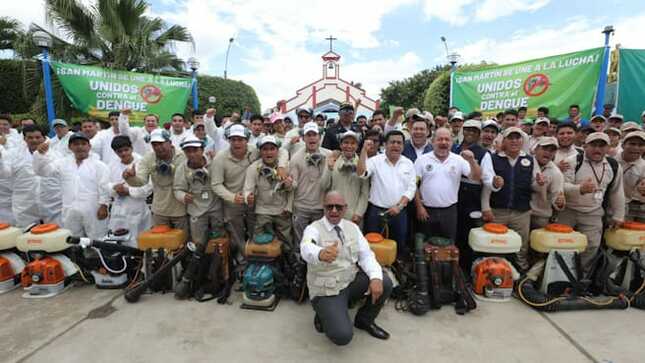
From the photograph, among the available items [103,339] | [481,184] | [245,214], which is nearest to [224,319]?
[103,339]

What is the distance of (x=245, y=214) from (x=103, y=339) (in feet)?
6.20

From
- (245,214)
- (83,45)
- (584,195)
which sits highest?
(83,45)

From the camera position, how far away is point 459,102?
9.15 metres

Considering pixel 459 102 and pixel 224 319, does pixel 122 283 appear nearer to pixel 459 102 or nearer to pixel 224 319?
pixel 224 319

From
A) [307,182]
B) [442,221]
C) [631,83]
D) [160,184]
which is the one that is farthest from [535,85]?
[160,184]

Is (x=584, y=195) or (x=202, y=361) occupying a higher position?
(x=584, y=195)

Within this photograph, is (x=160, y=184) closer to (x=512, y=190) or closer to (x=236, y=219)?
(x=236, y=219)

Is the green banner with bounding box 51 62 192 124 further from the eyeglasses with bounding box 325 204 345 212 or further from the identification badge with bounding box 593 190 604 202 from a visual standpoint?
the identification badge with bounding box 593 190 604 202

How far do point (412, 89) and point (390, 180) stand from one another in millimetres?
31245

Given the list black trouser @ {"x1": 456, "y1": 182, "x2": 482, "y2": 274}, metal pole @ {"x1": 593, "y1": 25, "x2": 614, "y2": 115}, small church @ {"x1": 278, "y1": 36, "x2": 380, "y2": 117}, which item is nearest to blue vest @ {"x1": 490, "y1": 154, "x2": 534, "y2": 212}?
black trouser @ {"x1": 456, "y1": 182, "x2": 482, "y2": 274}

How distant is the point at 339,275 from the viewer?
297cm

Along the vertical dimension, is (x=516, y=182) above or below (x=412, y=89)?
below

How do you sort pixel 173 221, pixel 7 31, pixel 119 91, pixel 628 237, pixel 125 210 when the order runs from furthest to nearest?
pixel 7 31 → pixel 119 91 → pixel 125 210 → pixel 173 221 → pixel 628 237

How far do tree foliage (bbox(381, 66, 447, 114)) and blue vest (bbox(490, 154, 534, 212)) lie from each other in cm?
2625
